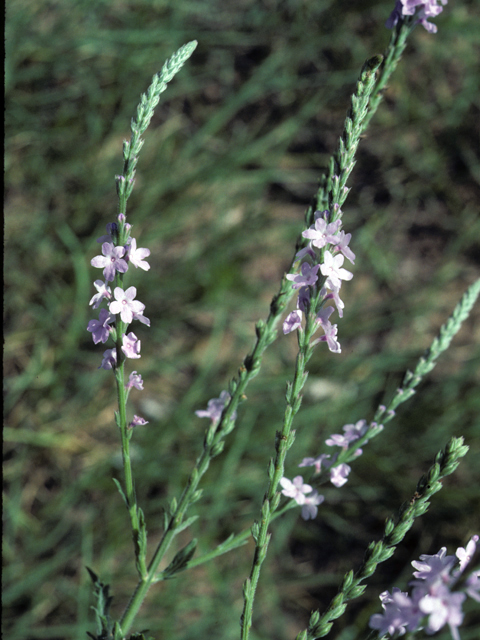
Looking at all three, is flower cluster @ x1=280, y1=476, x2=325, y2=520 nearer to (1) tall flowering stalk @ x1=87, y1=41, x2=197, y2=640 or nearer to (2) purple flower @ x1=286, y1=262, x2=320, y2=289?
(1) tall flowering stalk @ x1=87, y1=41, x2=197, y2=640

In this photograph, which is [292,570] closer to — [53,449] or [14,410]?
[53,449]

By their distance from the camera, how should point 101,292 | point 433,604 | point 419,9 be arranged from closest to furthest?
1. point 433,604
2. point 101,292
3. point 419,9

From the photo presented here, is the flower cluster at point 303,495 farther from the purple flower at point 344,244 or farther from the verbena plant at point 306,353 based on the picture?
the purple flower at point 344,244

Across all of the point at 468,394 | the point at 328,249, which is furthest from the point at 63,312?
the point at 328,249

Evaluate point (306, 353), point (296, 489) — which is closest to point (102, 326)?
point (306, 353)

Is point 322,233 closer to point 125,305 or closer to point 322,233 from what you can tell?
point 322,233

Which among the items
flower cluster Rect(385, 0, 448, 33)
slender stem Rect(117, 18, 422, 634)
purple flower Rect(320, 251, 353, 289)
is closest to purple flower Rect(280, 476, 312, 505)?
slender stem Rect(117, 18, 422, 634)

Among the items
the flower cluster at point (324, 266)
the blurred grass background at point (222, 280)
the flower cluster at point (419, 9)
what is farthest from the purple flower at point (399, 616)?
the blurred grass background at point (222, 280)
